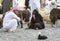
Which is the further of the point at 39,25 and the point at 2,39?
the point at 39,25

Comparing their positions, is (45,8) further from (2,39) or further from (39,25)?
(2,39)

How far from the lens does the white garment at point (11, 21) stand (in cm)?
1030

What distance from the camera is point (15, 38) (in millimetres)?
8898

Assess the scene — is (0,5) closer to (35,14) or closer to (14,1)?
(14,1)

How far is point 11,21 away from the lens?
10297 millimetres

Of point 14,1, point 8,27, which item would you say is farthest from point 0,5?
point 8,27

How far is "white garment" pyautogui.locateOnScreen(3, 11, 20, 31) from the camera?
1030 cm

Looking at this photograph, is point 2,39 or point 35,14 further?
point 35,14

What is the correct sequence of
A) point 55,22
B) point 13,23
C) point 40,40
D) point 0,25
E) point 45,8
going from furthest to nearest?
point 45,8 < point 55,22 < point 0,25 < point 13,23 < point 40,40

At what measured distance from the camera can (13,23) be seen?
10281 mm

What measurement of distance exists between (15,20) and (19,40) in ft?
6.36

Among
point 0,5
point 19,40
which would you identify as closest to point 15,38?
point 19,40

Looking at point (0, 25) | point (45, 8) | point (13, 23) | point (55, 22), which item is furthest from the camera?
point (45, 8)

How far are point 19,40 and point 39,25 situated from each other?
3.05m
